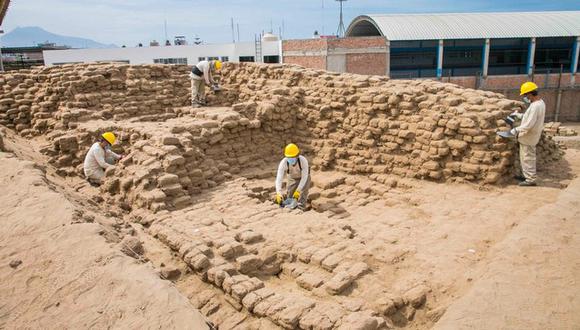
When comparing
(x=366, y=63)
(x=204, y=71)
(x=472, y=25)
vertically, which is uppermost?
(x=472, y=25)

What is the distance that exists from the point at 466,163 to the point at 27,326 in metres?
6.62

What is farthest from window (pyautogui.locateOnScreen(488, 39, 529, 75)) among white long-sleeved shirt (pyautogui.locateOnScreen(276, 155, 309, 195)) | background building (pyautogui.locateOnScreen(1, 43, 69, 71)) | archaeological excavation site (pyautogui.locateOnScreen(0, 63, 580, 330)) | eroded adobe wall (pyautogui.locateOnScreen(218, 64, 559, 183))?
background building (pyautogui.locateOnScreen(1, 43, 69, 71))

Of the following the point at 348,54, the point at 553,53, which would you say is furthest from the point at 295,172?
the point at 553,53

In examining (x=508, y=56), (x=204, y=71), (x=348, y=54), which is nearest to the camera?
(x=204, y=71)

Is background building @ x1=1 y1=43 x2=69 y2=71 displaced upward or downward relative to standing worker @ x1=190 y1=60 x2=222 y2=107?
upward

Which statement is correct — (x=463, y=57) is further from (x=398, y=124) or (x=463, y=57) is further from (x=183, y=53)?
(x=398, y=124)

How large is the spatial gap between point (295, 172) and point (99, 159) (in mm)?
3673

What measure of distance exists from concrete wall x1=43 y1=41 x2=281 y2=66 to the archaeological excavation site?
1927cm

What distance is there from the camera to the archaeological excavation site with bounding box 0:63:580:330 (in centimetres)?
346

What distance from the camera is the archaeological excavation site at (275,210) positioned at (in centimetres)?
346

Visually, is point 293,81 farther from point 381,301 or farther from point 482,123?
point 381,301

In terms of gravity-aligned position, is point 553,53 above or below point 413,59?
above

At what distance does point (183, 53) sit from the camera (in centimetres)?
2961

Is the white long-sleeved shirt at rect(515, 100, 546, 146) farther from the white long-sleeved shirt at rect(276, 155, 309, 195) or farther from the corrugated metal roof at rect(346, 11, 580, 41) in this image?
the corrugated metal roof at rect(346, 11, 580, 41)
